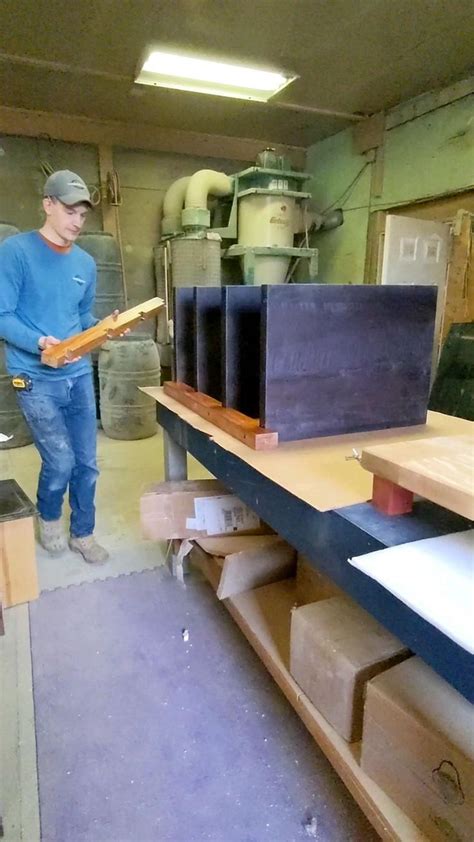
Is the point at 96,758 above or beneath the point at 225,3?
beneath

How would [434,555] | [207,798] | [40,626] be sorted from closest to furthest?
[434,555] < [207,798] < [40,626]

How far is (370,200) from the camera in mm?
4148

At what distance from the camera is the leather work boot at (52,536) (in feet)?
6.94

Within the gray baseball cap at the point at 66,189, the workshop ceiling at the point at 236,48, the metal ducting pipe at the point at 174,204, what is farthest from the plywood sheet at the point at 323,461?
the metal ducting pipe at the point at 174,204

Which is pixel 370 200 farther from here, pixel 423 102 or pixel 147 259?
pixel 147 259

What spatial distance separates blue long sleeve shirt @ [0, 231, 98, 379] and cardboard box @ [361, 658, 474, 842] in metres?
1.47

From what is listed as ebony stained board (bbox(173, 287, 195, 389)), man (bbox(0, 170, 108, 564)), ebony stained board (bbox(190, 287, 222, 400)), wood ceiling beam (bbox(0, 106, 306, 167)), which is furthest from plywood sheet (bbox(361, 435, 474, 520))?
wood ceiling beam (bbox(0, 106, 306, 167))

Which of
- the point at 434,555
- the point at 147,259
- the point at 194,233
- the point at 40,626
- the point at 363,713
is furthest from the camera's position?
the point at 147,259

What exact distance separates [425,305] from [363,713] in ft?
2.86

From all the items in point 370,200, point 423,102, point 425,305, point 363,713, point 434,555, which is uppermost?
point 423,102

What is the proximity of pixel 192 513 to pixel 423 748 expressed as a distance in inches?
39.9

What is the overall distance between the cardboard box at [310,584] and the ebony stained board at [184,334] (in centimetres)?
64

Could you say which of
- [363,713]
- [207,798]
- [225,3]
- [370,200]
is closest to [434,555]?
[363,713]

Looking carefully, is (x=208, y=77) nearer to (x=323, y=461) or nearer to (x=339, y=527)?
(x=323, y=461)
